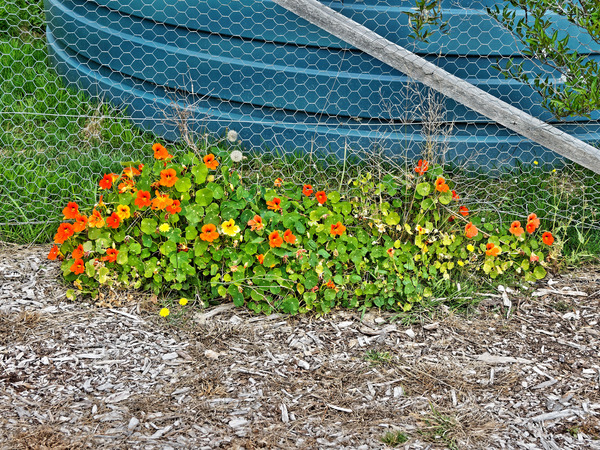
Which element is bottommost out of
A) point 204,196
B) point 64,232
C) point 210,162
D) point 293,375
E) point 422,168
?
point 293,375

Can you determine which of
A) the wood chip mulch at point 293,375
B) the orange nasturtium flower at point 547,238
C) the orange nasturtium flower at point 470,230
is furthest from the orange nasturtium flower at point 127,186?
the orange nasturtium flower at point 547,238

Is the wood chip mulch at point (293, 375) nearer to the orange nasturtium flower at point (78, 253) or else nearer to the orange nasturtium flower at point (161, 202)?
the orange nasturtium flower at point (78, 253)

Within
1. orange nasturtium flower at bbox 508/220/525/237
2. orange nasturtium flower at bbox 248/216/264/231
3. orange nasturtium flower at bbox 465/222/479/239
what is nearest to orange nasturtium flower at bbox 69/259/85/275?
orange nasturtium flower at bbox 248/216/264/231

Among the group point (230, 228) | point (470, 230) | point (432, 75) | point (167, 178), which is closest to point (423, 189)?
point (470, 230)

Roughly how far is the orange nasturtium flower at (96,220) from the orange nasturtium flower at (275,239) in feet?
2.46

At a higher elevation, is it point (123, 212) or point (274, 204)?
point (274, 204)

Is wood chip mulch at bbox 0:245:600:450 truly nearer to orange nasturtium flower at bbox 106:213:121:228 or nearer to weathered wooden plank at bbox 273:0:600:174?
orange nasturtium flower at bbox 106:213:121:228

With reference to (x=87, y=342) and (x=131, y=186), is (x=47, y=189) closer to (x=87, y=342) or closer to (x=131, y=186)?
(x=131, y=186)

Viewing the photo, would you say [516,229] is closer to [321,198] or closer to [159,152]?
[321,198]

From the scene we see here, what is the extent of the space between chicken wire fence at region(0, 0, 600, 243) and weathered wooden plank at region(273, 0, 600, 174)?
1.03 feet

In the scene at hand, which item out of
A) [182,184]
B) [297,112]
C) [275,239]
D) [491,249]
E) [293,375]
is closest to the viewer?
[293,375]

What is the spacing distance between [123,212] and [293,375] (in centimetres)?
103

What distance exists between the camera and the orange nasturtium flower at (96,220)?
2877 mm

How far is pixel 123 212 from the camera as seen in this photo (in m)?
2.88
